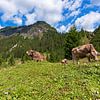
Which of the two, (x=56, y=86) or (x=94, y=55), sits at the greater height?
(x=94, y=55)

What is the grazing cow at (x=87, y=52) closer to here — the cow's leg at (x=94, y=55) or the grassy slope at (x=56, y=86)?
the cow's leg at (x=94, y=55)

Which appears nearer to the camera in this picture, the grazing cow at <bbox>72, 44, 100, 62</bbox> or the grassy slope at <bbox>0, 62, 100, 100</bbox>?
the grassy slope at <bbox>0, 62, 100, 100</bbox>

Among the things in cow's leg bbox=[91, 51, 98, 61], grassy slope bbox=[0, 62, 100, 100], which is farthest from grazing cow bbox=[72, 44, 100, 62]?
grassy slope bbox=[0, 62, 100, 100]

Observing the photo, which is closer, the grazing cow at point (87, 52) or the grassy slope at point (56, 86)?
the grassy slope at point (56, 86)

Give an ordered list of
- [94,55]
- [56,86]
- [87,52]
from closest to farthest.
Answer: [56,86], [94,55], [87,52]

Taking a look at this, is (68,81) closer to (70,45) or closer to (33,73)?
(33,73)

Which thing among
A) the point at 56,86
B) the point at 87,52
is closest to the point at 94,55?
the point at 87,52

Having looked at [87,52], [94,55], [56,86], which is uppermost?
[87,52]

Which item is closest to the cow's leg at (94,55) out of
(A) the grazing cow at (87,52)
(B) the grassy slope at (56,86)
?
(A) the grazing cow at (87,52)

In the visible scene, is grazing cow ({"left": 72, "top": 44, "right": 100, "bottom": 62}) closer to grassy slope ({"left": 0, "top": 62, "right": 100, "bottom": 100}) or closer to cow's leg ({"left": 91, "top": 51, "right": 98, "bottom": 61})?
cow's leg ({"left": 91, "top": 51, "right": 98, "bottom": 61})

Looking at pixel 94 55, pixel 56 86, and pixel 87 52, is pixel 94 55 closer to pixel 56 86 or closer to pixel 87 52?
pixel 87 52

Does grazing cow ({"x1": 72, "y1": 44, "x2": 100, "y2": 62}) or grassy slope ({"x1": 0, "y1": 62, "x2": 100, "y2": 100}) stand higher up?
grazing cow ({"x1": 72, "y1": 44, "x2": 100, "y2": 62})

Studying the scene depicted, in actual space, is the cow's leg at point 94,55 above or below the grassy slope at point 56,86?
above

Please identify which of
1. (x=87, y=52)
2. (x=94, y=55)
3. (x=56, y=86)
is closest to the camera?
(x=56, y=86)
